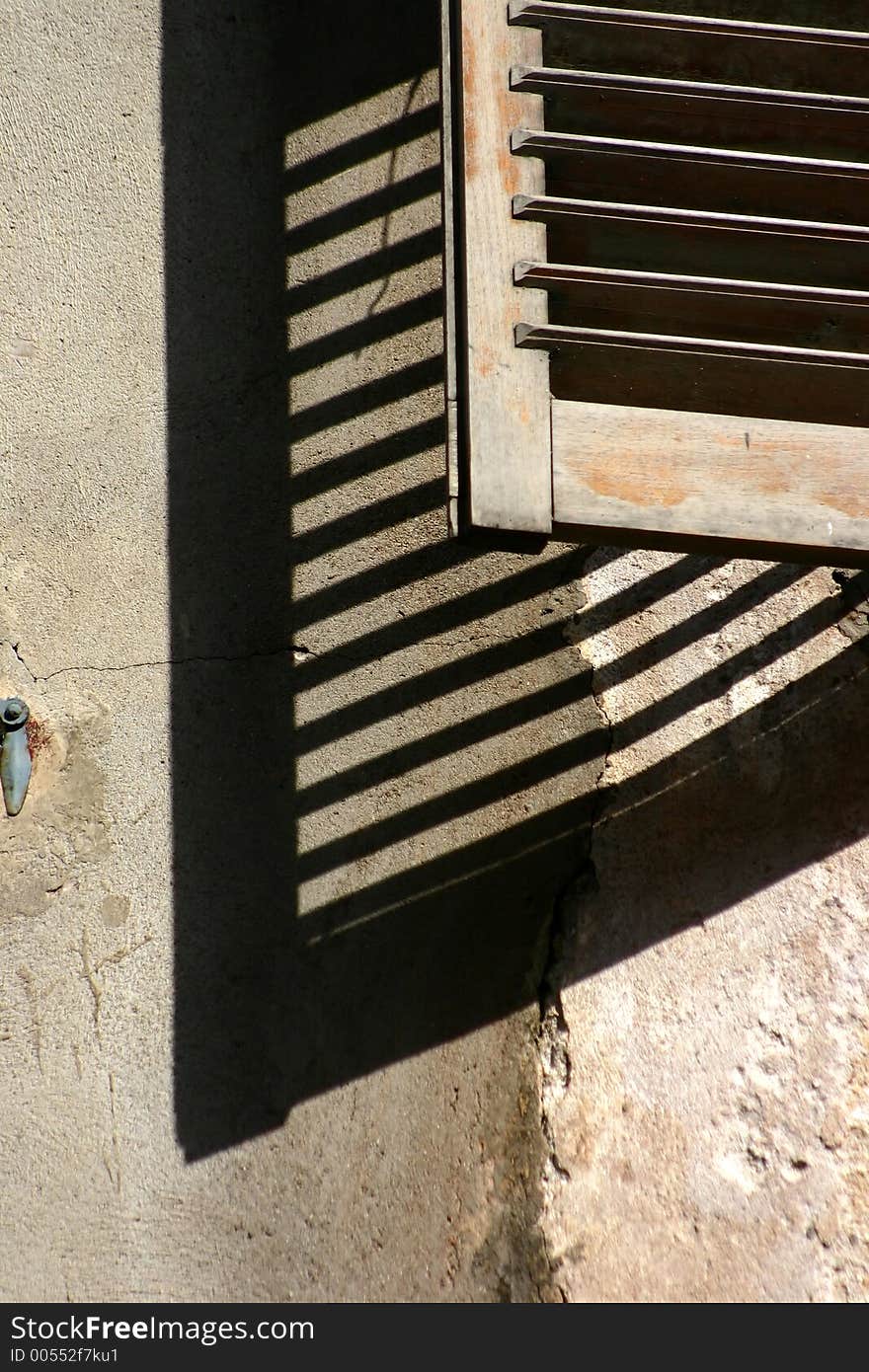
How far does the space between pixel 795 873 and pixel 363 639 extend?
101cm

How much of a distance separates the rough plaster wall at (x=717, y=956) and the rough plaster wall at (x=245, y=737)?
93mm

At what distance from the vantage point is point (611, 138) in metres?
2.65

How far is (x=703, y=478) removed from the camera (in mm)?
2342

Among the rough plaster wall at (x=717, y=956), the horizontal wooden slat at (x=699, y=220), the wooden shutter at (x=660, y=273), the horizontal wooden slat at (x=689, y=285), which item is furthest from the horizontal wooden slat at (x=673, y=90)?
the rough plaster wall at (x=717, y=956)

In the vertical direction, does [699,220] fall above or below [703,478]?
above

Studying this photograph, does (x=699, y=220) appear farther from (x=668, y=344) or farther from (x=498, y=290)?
(x=498, y=290)

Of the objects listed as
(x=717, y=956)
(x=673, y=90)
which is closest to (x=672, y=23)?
(x=673, y=90)

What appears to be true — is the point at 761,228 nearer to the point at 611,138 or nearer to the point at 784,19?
the point at 611,138

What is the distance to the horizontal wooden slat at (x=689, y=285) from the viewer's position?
2441 mm

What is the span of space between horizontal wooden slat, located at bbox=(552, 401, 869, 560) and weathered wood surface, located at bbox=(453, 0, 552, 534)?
0.05m

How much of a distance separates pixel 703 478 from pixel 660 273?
493mm

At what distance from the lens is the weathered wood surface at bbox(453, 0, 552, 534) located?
2.29m

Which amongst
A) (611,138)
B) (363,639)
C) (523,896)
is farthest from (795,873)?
(611,138)

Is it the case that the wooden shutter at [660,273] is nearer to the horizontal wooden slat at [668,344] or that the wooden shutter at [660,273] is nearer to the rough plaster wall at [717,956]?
the horizontal wooden slat at [668,344]
